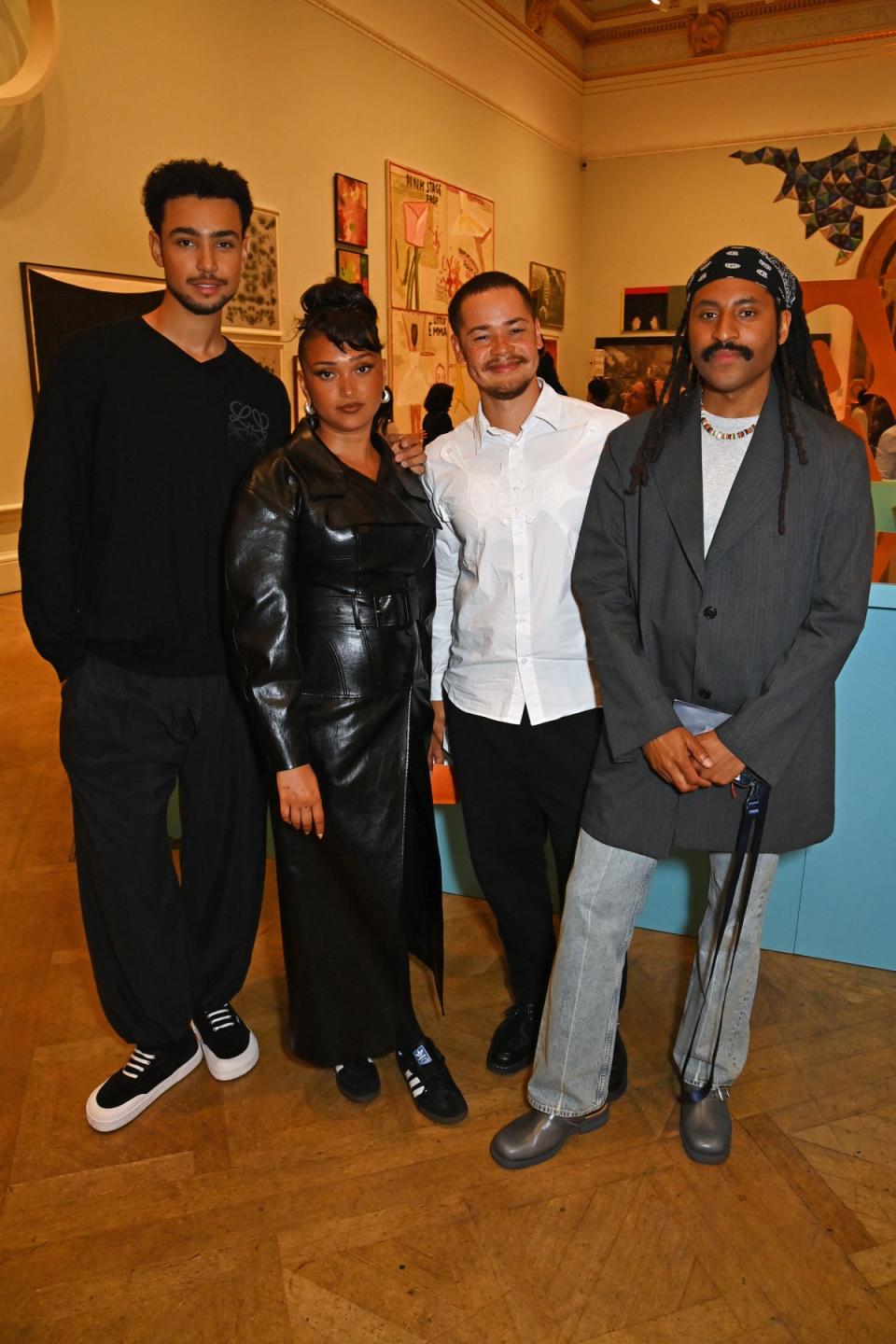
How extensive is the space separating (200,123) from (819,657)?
286 inches

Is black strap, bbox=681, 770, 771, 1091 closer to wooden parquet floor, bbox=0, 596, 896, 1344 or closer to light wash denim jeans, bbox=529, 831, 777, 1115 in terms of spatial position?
light wash denim jeans, bbox=529, 831, 777, 1115

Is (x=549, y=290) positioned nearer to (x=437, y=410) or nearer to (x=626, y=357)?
(x=626, y=357)

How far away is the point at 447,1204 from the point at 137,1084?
799mm

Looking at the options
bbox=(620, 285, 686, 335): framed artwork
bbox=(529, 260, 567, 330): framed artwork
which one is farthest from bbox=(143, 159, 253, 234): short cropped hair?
bbox=(620, 285, 686, 335): framed artwork

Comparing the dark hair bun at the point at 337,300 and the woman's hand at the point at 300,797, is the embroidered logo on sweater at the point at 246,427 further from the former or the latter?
the woman's hand at the point at 300,797

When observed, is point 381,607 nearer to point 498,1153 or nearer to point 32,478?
point 32,478

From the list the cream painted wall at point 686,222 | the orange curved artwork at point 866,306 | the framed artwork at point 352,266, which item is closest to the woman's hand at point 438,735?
the orange curved artwork at point 866,306

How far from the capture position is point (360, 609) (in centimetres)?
217

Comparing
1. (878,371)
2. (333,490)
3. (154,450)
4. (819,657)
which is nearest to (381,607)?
(333,490)

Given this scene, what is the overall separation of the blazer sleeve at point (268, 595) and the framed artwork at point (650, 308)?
13.5 m

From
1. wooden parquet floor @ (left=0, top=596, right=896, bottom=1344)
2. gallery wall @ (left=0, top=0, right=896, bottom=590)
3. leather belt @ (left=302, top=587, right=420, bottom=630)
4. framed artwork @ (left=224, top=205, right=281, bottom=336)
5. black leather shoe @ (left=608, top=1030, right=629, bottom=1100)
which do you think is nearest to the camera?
wooden parquet floor @ (left=0, top=596, right=896, bottom=1344)

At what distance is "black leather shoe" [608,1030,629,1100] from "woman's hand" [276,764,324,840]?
917mm

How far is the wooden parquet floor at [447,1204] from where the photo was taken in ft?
5.95

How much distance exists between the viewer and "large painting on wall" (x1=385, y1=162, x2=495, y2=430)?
33.2 ft
